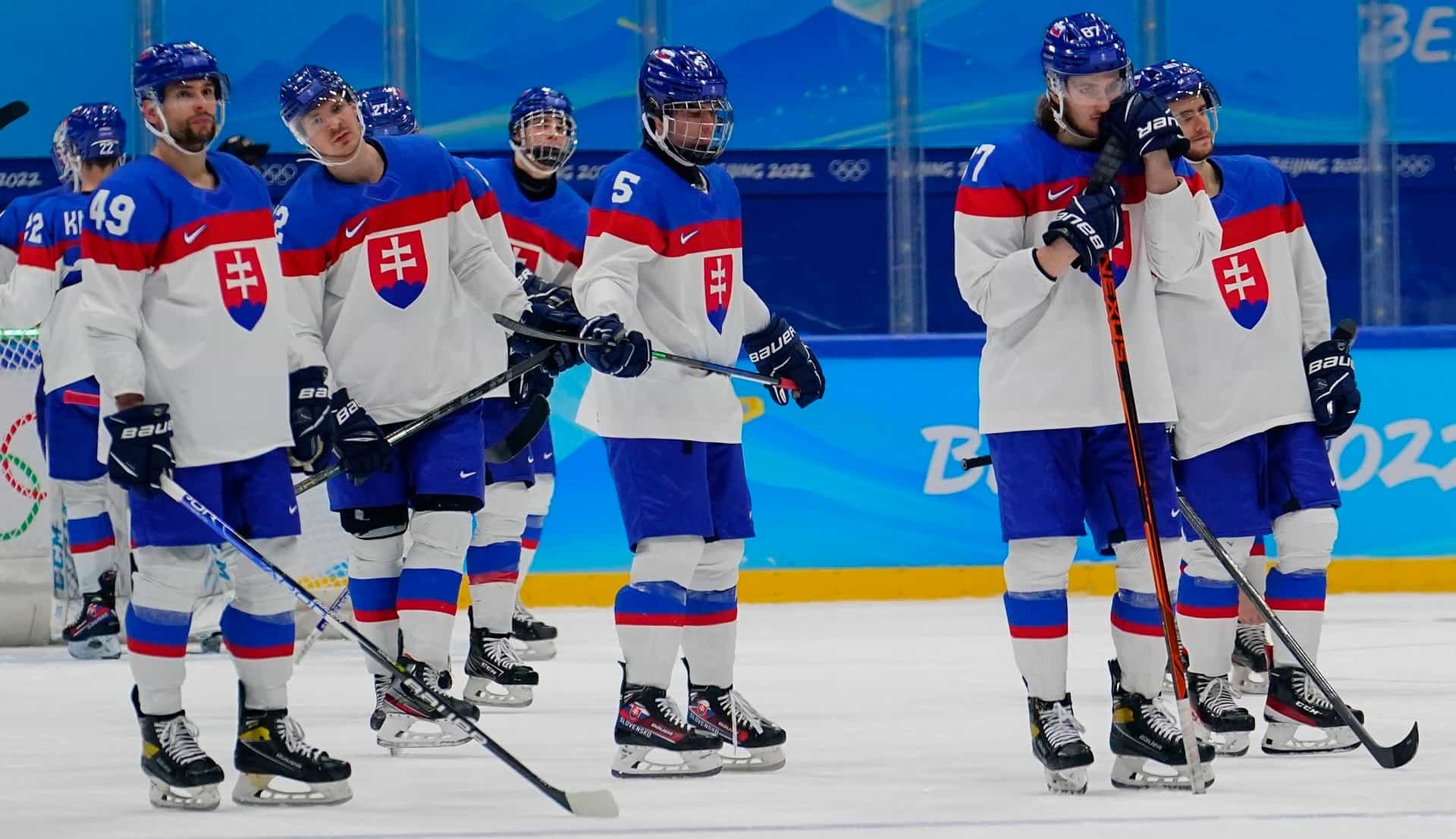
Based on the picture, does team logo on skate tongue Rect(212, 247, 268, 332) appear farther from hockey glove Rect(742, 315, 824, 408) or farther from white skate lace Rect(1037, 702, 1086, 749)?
white skate lace Rect(1037, 702, 1086, 749)

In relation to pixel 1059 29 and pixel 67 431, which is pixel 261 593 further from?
pixel 67 431

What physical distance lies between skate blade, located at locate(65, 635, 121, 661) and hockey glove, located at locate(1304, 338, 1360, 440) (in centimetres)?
353

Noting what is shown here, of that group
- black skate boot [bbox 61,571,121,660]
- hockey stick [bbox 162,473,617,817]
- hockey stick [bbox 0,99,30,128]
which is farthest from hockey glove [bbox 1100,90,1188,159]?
black skate boot [bbox 61,571,121,660]

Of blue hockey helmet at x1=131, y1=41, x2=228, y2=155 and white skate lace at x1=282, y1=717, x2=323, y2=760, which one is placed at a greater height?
blue hockey helmet at x1=131, y1=41, x2=228, y2=155

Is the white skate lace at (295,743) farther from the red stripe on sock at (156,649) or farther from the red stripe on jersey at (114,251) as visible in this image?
the red stripe on jersey at (114,251)

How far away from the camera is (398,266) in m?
4.27

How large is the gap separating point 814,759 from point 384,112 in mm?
2015

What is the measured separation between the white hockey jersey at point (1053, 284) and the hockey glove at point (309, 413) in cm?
112

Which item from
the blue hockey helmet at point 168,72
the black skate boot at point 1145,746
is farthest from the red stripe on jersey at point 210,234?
the black skate boot at point 1145,746

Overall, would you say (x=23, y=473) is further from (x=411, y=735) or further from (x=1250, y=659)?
(x=1250, y=659)

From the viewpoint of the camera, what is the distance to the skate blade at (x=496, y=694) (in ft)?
16.6

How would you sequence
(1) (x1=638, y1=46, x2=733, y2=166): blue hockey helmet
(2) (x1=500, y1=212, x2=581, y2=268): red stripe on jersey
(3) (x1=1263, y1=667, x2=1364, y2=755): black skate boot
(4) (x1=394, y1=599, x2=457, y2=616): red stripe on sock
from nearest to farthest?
(1) (x1=638, y1=46, x2=733, y2=166): blue hockey helmet → (3) (x1=1263, y1=667, x2=1364, y2=755): black skate boot → (4) (x1=394, y1=599, x2=457, y2=616): red stripe on sock → (2) (x1=500, y1=212, x2=581, y2=268): red stripe on jersey

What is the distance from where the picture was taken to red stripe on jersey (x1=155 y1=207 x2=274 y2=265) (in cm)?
357

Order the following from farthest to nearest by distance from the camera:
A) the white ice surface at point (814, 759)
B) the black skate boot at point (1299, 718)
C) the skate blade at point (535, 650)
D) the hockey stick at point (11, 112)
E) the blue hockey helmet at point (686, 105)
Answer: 1. the skate blade at point (535, 650)
2. the hockey stick at point (11, 112)
3. the black skate boot at point (1299, 718)
4. the blue hockey helmet at point (686, 105)
5. the white ice surface at point (814, 759)
